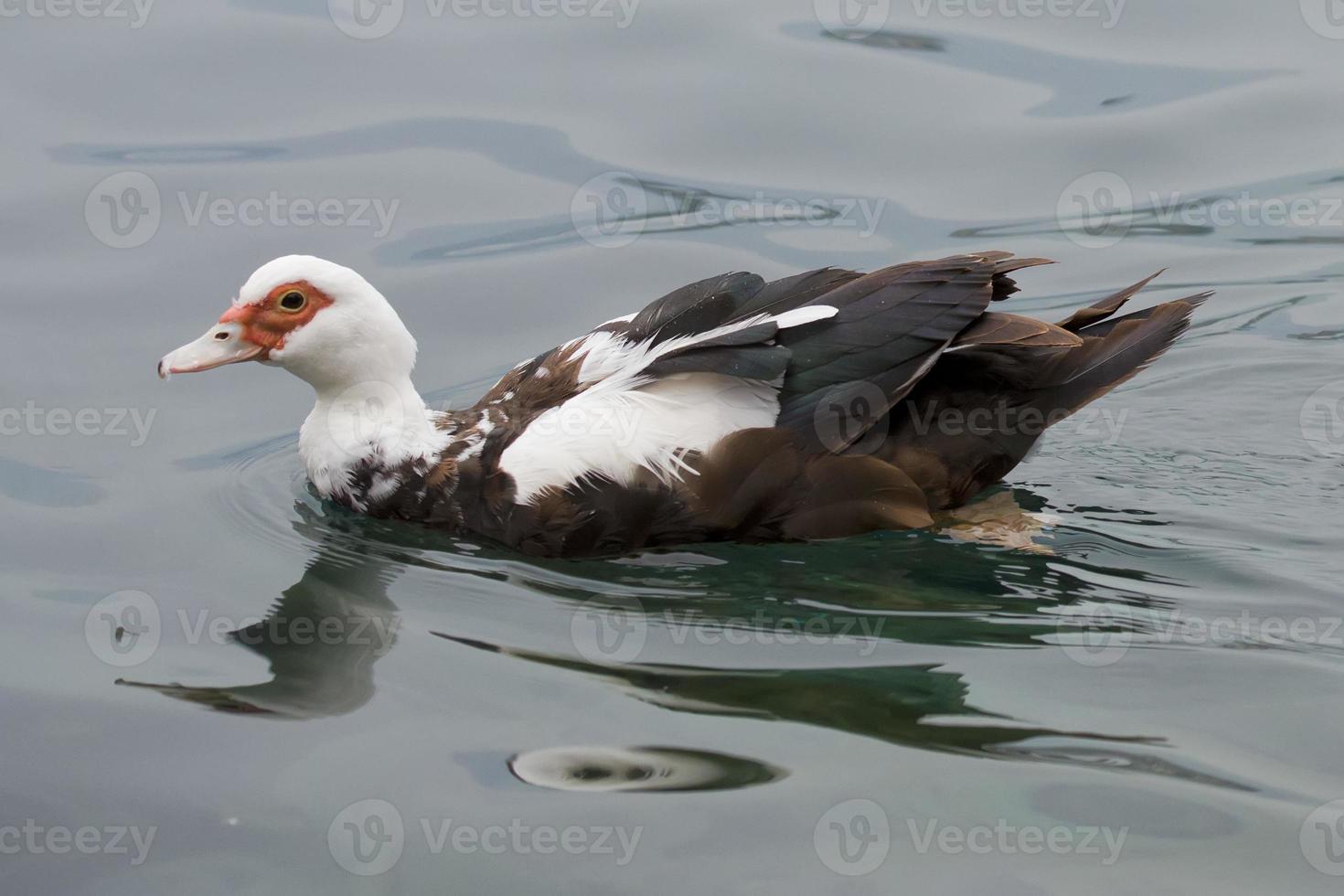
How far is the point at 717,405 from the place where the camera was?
6039 mm

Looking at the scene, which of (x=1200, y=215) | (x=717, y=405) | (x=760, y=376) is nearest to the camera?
(x=760, y=376)

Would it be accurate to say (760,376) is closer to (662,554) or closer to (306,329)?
(662,554)

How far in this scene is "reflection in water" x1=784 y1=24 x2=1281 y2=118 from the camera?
1030 centimetres

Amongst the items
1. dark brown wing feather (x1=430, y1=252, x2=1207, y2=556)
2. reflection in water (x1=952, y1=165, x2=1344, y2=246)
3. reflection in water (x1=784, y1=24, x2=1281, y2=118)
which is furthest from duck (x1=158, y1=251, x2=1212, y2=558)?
reflection in water (x1=784, y1=24, x2=1281, y2=118)

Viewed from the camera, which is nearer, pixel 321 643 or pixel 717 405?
pixel 321 643

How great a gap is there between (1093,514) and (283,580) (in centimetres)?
303

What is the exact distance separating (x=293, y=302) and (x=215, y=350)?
0.34 metres

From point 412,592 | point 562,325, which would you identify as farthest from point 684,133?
point 412,592

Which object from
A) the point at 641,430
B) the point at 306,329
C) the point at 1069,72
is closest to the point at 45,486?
the point at 306,329

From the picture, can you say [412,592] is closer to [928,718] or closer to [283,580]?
[283,580]

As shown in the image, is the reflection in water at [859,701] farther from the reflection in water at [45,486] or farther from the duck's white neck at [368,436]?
the reflection in water at [45,486]

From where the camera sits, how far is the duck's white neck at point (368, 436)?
20.9 ft

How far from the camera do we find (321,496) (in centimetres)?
662

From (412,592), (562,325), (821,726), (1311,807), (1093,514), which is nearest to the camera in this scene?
(1311,807)
